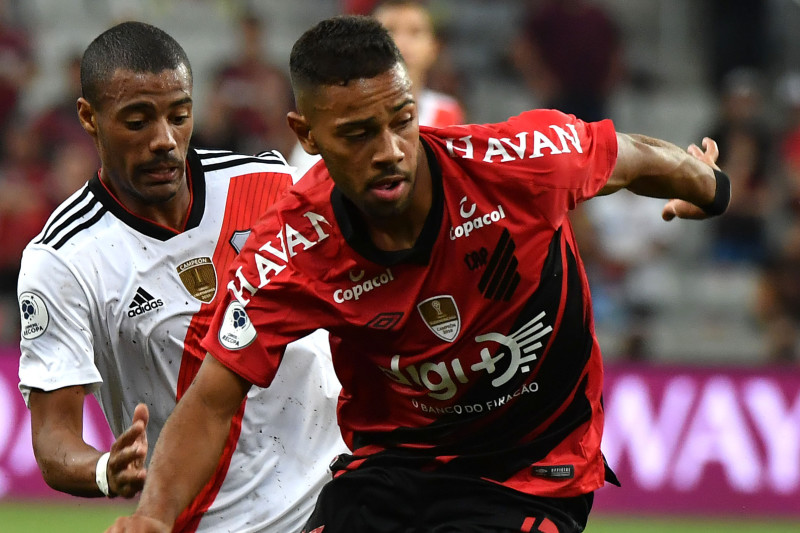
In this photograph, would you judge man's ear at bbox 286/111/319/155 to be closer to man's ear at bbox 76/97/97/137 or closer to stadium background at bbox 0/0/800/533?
man's ear at bbox 76/97/97/137

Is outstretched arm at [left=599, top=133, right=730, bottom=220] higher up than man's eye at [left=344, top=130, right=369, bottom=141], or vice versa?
man's eye at [left=344, top=130, right=369, bottom=141]

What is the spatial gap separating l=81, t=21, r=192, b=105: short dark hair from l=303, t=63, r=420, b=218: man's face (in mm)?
774

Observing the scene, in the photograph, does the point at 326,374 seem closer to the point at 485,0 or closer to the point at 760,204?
the point at 760,204

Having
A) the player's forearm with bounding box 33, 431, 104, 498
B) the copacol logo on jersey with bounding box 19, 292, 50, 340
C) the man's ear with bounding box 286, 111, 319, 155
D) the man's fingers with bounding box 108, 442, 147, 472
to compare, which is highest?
the man's ear with bounding box 286, 111, 319, 155

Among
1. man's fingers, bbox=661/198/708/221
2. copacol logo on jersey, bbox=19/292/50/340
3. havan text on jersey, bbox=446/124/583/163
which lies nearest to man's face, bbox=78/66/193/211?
copacol logo on jersey, bbox=19/292/50/340

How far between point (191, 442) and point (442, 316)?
780mm

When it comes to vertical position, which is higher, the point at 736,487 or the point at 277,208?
the point at 277,208

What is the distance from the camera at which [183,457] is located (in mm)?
3477

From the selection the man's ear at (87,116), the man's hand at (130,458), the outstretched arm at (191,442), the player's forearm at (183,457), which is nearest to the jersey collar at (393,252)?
the outstretched arm at (191,442)

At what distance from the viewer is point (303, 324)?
3.63 metres

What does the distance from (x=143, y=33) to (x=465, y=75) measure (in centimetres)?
839

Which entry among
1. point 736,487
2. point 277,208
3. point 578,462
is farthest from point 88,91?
point 736,487

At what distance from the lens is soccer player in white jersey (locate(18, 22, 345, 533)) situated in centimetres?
404

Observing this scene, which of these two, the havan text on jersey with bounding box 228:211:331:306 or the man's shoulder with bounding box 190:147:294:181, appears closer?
the havan text on jersey with bounding box 228:211:331:306
